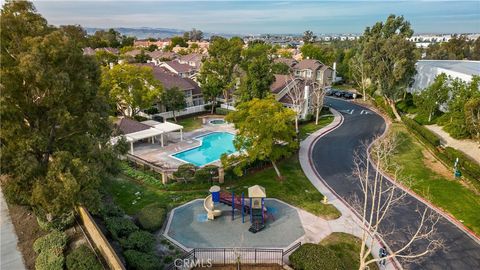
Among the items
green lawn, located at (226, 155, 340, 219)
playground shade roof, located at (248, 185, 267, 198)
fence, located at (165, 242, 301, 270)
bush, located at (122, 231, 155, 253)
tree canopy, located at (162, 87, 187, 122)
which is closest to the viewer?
bush, located at (122, 231, 155, 253)

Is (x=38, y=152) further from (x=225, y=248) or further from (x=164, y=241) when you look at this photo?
(x=225, y=248)

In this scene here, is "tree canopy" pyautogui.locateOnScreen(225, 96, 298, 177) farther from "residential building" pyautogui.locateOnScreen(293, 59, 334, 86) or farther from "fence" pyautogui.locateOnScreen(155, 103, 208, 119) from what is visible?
"residential building" pyautogui.locateOnScreen(293, 59, 334, 86)

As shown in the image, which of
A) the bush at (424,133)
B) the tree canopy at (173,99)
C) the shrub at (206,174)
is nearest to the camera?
the shrub at (206,174)

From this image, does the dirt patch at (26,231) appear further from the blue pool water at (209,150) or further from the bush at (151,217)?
the blue pool water at (209,150)

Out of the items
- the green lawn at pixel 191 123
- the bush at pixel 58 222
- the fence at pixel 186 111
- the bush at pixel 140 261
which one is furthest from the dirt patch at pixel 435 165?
the fence at pixel 186 111

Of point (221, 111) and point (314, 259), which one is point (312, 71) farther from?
point (314, 259)

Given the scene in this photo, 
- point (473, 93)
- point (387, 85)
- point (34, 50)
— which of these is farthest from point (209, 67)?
point (34, 50)

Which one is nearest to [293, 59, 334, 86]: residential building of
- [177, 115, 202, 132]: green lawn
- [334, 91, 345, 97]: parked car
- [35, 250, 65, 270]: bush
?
[334, 91, 345, 97]: parked car
